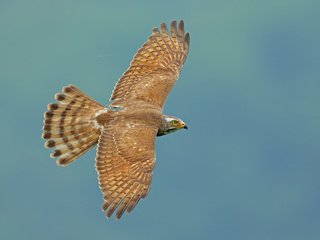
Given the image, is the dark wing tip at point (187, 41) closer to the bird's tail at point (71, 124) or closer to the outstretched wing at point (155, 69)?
the outstretched wing at point (155, 69)

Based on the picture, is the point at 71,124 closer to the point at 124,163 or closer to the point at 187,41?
the point at 124,163

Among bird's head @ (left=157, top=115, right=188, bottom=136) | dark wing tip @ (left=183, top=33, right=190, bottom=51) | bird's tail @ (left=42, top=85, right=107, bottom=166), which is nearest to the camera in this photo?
bird's head @ (left=157, top=115, right=188, bottom=136)

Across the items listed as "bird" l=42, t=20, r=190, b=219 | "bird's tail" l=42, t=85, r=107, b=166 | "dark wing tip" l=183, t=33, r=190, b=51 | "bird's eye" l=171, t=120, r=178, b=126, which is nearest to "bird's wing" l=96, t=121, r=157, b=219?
"bird" l=42, t=20, r=190, b=219

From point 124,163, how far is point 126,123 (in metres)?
1.05

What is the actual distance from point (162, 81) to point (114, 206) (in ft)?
14.1

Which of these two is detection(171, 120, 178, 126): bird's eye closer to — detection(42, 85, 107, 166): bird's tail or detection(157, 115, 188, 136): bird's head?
detection(157, 115, 188, 136): bird's head

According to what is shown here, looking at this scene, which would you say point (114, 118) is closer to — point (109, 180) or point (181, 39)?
point (109, 180)

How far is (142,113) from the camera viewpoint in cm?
1820

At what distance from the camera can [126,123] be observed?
58.9 feet

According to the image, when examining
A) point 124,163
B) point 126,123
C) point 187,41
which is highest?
point 187,41

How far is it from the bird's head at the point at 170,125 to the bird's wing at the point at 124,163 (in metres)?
0.32

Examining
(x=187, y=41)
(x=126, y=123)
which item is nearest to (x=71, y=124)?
(x=126, y=123)

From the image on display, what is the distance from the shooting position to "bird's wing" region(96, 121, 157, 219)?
1641 cm

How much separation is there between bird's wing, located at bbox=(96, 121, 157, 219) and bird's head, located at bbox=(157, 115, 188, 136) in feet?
1.05
